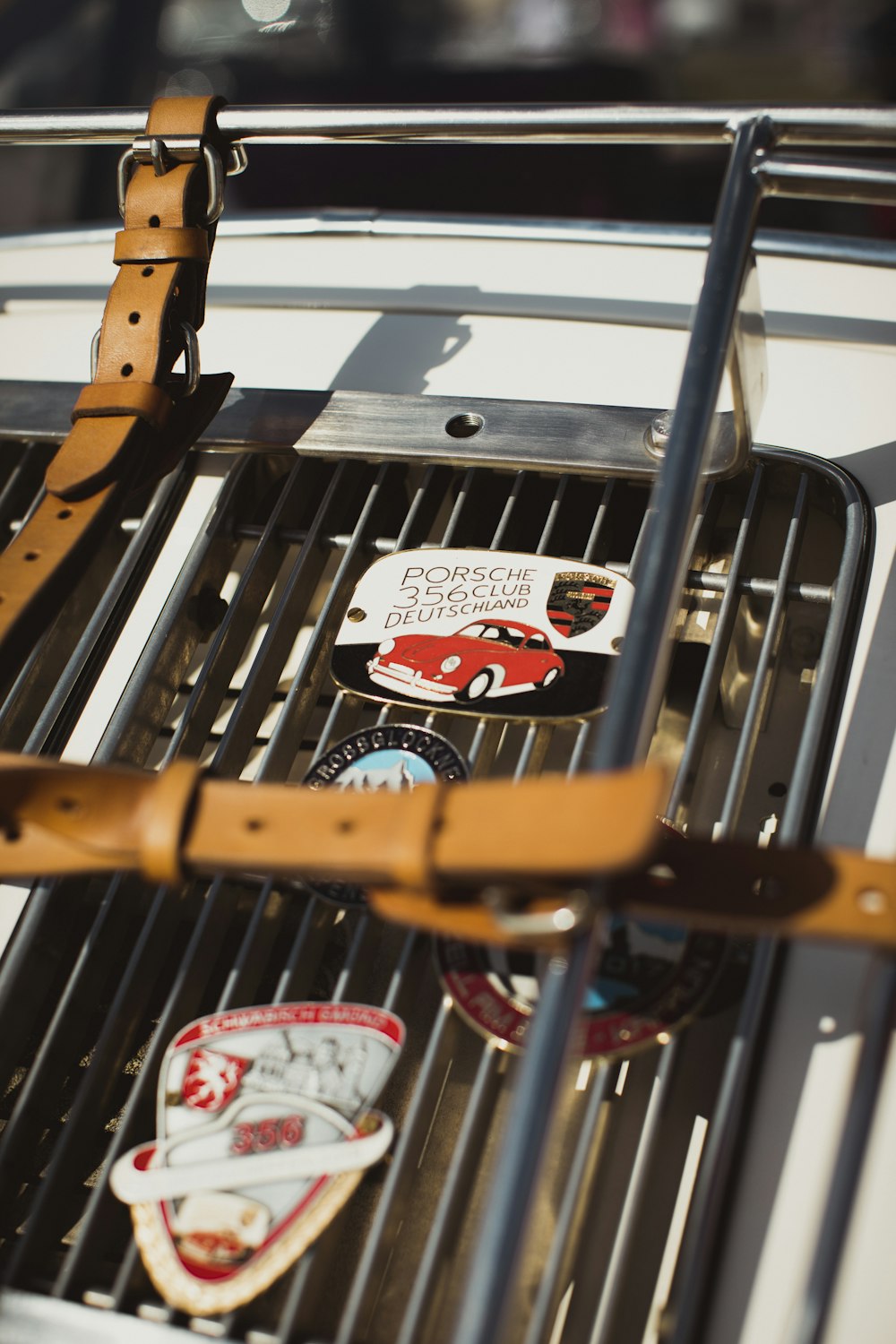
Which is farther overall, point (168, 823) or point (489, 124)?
point (489, 124)

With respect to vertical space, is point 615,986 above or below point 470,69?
below

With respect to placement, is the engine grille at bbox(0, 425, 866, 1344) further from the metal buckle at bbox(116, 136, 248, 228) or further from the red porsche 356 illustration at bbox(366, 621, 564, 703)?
the metal buckle at bbox(116, 136, 248, 228)

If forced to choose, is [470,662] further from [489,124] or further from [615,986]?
[489,124]

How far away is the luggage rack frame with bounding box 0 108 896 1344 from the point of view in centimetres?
54

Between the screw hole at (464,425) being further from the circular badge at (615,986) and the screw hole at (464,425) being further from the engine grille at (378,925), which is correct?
the circular badge at (615,986)

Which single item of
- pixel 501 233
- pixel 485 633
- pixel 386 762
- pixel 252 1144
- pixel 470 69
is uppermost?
pixel 470 69

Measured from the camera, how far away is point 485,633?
90 centimetres

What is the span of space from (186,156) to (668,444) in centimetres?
55

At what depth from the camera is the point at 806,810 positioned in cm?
78

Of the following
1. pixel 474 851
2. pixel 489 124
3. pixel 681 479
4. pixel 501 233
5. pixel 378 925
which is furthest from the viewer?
pixel 501 233

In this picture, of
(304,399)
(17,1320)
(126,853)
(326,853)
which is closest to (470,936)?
(326,853)

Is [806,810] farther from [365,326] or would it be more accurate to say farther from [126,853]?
[365,326]

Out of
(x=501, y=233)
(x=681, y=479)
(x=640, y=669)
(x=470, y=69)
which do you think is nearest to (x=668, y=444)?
(x=681, y=479)

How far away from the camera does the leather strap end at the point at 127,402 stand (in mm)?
971
